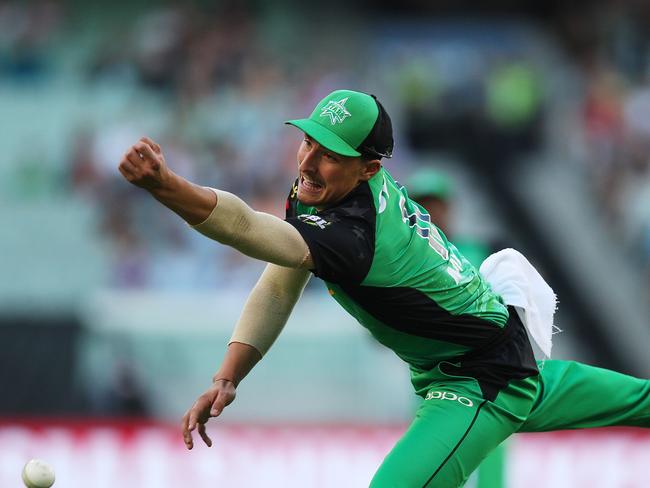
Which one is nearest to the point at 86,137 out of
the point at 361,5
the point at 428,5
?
the point at 361,5

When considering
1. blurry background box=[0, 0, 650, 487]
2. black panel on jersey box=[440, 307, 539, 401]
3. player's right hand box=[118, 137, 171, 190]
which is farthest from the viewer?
blurry background box=[0, 0, 650, 487]

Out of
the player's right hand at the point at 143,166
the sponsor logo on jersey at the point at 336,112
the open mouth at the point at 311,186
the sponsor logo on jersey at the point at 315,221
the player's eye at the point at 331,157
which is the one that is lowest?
the sponsor logo on jersey at the point at 315,221

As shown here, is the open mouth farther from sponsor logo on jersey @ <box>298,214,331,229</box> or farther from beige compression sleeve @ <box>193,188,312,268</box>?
beige compression sleeve @ <box>193,188,312,268</box>

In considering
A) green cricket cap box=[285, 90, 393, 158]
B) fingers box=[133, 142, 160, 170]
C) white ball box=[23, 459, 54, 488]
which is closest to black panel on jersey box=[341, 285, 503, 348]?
green cricket cap box=[285, 90, 393, 158]

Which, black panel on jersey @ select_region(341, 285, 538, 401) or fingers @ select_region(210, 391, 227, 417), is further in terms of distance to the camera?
fingers @ select_region(210, 391, 227, 417)

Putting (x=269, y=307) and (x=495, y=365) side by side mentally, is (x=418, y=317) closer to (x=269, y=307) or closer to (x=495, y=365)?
(x=495, y=365)

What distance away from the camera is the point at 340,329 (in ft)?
39.1

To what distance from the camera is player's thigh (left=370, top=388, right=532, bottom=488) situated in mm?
4820

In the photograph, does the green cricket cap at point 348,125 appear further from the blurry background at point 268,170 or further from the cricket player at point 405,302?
the blurry background at point 268,170

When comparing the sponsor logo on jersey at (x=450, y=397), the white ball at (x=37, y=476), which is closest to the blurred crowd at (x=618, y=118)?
the sponsor logo on jersey at (x=450, y=397)

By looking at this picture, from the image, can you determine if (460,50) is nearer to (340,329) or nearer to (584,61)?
(584,61)

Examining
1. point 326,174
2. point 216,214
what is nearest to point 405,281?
point 326,174

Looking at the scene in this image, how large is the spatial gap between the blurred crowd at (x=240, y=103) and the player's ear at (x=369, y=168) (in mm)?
7807

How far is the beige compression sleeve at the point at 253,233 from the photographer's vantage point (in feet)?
14.1
